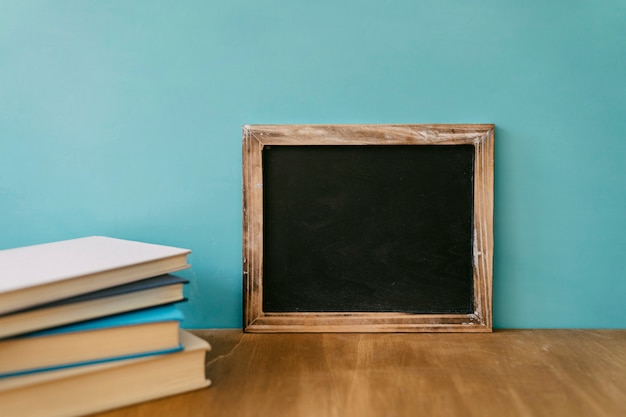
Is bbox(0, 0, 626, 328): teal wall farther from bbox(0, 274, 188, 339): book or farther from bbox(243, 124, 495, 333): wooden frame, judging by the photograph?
bbox(0, 274, 188, 339): book

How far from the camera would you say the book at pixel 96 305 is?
0.73m

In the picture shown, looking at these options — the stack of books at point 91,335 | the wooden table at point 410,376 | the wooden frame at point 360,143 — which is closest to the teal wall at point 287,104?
the wooden frame at point 360,143

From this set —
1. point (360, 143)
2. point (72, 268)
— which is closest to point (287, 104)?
point (360, 143)

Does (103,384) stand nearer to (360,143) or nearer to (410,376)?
(410,376)

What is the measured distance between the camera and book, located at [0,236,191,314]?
0.73 m

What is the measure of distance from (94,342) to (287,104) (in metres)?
0.59

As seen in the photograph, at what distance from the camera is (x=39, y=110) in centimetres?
111

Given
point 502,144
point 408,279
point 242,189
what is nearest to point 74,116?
point 242,189

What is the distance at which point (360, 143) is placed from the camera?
110cm

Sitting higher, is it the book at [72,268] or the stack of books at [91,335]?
the book at [72,268]

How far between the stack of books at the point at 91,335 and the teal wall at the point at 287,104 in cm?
27

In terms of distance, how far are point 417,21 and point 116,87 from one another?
25.0 inches

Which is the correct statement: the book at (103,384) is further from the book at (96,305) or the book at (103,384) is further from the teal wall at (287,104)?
the teal wall at (287,104)

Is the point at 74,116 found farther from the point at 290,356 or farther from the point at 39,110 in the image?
the point at 290,356
